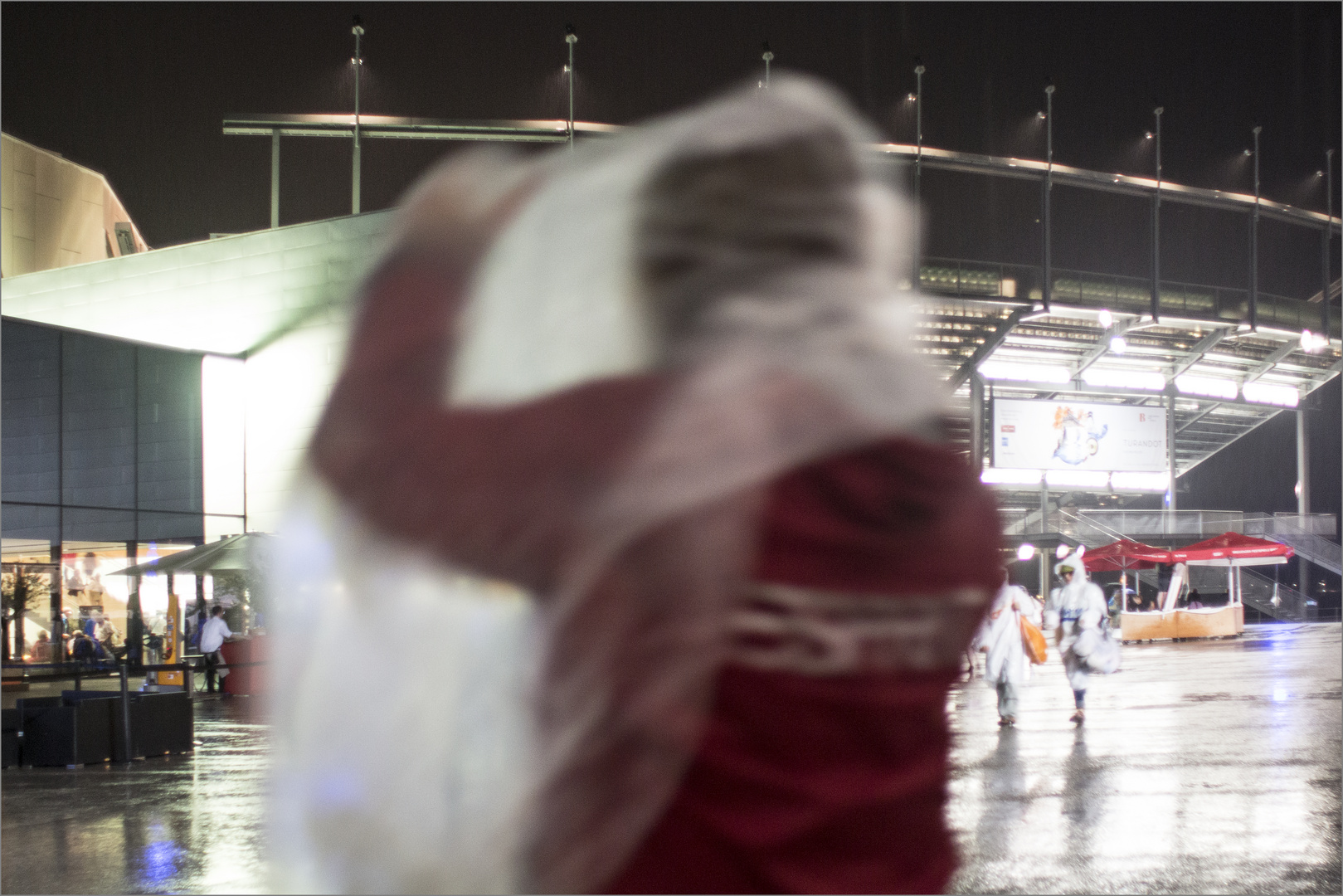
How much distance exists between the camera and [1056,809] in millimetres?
7633

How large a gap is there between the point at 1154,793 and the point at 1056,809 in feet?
3.13

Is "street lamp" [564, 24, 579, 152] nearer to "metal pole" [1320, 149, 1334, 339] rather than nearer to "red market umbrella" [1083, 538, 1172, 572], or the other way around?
"red market umbrella" [1083, 538, 1172, 572]

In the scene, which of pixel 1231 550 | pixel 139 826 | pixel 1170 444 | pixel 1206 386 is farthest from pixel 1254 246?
pixel 139 826

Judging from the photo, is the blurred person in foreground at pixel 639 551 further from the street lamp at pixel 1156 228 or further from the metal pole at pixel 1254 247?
the metal pole at pixel 1254 247

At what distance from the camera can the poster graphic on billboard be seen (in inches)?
1820

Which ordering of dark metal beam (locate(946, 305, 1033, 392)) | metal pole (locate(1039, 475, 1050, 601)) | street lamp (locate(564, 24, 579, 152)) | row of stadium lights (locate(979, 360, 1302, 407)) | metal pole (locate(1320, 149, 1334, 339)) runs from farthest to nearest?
row of stadium lights (locate(979, 360, 1302, 407))
metal pole (locate(1320, 149, 1334, 339))
dark metal beam (locate(946, 305, 1033, 392))
metal pole (locate(1039, 475, 1050, 601))
street lamp (locate(564, 24, 579, 152))

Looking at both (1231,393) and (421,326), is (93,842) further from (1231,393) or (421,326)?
(1231,393)

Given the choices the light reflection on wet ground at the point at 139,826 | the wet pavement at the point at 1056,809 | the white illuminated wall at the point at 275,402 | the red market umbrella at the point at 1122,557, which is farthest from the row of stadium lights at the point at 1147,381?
the light reflection on wet ground at the point at 139,826

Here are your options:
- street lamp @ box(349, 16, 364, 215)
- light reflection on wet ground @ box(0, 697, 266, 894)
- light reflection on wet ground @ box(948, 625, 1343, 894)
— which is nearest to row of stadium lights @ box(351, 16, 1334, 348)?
street lamp @ box(349, 16, 364, 215)

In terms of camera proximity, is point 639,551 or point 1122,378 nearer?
point 639,551

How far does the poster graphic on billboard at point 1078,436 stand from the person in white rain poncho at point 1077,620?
3396 cm

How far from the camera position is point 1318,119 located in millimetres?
45750

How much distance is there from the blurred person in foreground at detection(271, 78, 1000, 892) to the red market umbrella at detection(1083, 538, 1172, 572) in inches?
1283

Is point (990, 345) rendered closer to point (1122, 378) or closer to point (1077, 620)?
point (1122, 378)
